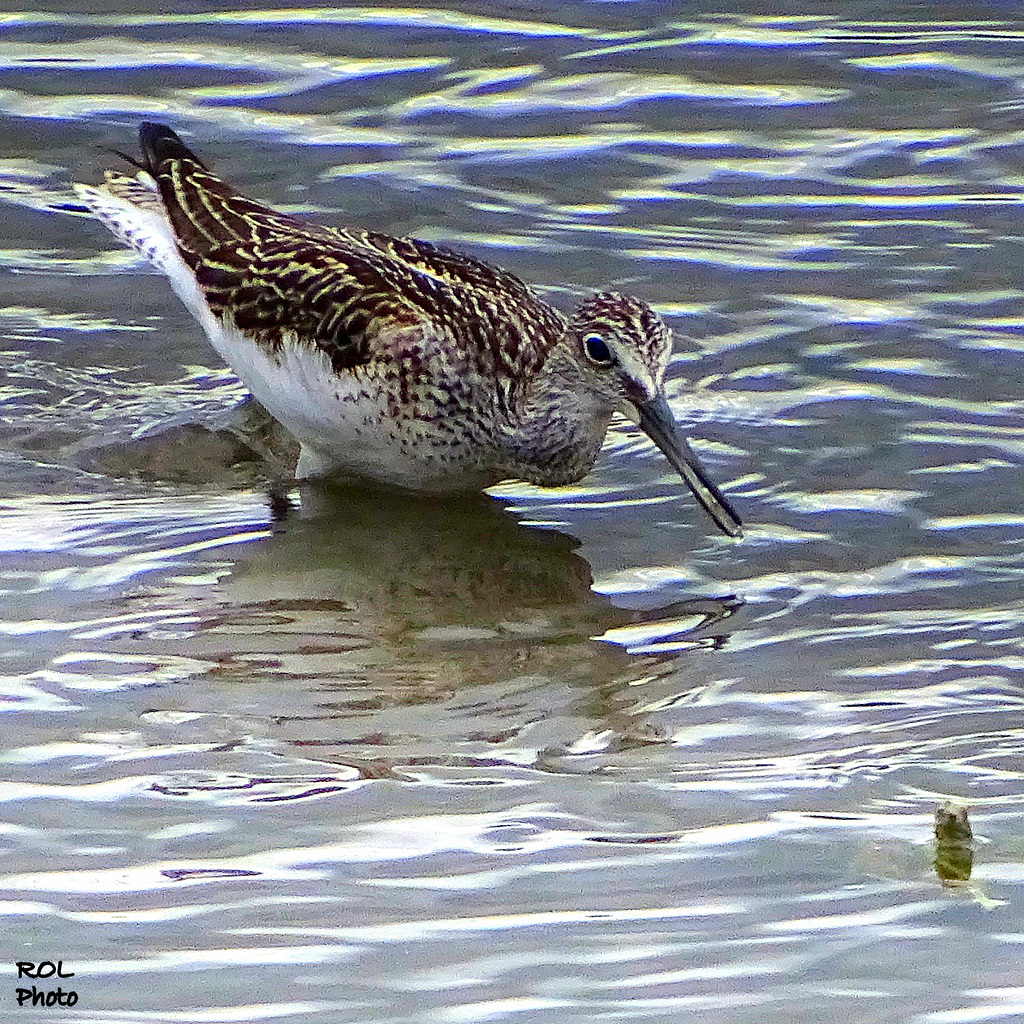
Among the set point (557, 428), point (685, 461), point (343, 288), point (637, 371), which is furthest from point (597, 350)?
point (343, 288)

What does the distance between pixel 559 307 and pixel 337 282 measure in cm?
150

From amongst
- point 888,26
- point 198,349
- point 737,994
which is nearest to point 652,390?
point 198,349

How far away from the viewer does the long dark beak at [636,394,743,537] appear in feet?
23.7

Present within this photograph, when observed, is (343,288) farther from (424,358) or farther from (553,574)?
(553,574)

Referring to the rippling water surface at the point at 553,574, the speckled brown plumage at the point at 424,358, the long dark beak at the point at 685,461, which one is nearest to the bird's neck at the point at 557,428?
the speckled brown plumage at the point at 424,358

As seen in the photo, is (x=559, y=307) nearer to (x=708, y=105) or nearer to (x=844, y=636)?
(x=708, y=105)

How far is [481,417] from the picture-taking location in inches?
310

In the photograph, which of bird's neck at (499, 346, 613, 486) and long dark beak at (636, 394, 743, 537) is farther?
bird's neck at (499, 346, 613, 486)

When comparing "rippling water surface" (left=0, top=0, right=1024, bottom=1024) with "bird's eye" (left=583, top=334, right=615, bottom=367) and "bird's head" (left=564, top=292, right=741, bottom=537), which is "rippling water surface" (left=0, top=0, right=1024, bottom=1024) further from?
"bird's eye" (left=583, top=334, right=615, bottom=367)

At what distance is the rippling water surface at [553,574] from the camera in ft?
14.8

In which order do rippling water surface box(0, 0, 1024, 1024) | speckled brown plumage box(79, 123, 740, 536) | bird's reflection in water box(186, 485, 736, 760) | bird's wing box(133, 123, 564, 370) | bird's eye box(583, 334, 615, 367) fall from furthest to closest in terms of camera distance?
1. bird's wing box(133, 123, 564, 370)
2. speckled brown plumage box(79, 123, 740, 536)
3. bird's eye box(583, 334, 615, 367)
4. bird's reflection in water box(186, 485, 736, 760)
5. rippling water surface box(0, 0, 1024, 1024)

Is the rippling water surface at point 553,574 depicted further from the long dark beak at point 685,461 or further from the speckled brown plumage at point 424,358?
the speckled brown plumage at point 424,358

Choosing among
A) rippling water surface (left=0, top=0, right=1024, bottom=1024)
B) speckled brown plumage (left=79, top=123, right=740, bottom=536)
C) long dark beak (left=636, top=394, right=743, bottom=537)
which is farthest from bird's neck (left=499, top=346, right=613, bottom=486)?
long dark beak (left=636, top=394, right=743, bottom=537)

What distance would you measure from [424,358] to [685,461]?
1.07 m
